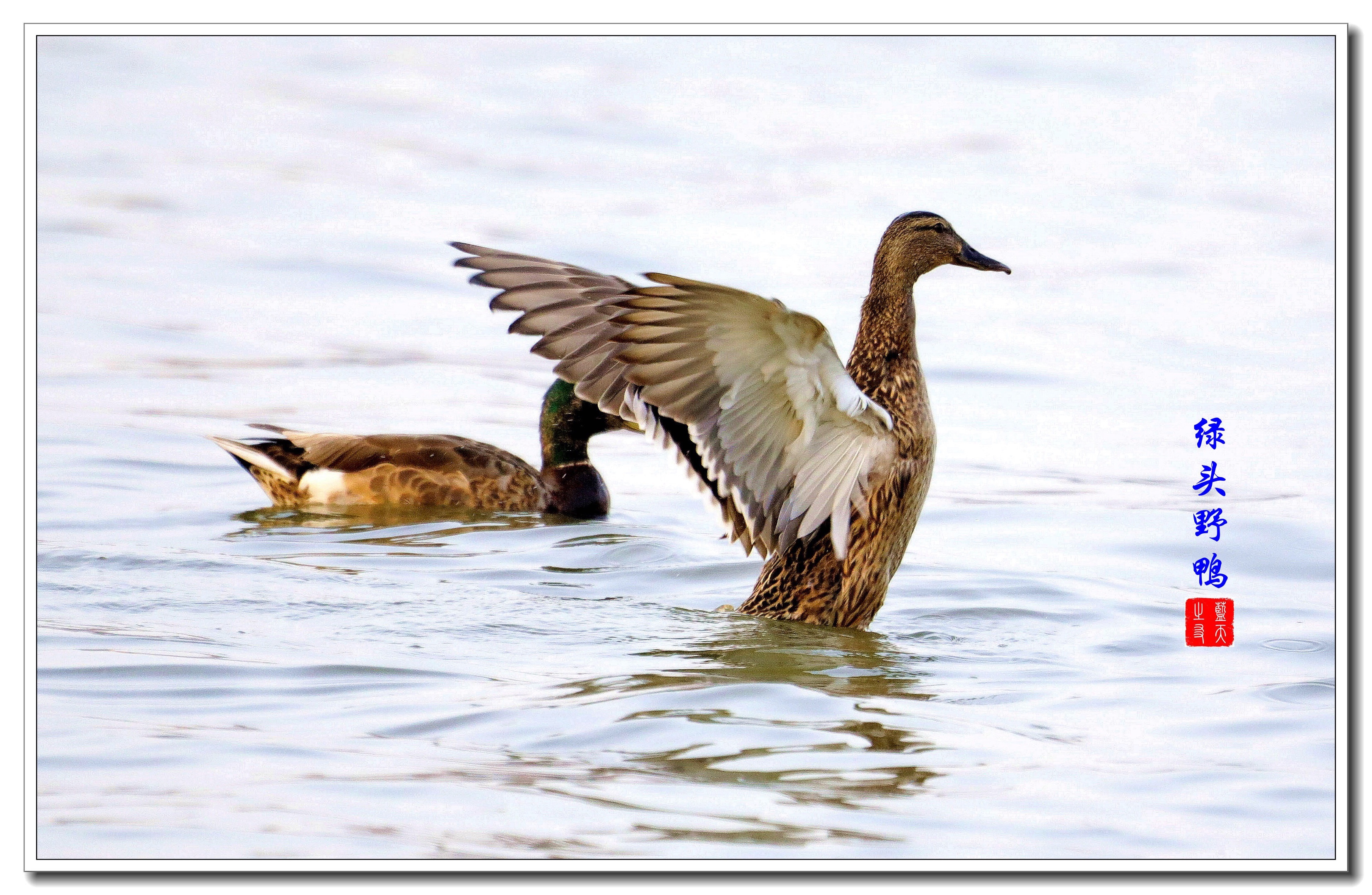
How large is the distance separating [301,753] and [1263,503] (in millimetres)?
5480

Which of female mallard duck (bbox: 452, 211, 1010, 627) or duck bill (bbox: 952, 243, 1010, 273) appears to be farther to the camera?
duck bill (bbox: 952, 243, 1010, 273)

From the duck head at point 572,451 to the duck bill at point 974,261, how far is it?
2689mm

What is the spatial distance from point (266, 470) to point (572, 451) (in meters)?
1.51

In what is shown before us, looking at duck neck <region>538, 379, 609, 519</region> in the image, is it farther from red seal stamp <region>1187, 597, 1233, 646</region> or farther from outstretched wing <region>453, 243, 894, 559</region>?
red seal stamp <region>1187, 597, 1233, 646</region>

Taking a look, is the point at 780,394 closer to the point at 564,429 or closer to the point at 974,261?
the point at 974,261

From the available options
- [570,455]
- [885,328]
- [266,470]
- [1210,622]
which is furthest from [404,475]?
[1210,622]

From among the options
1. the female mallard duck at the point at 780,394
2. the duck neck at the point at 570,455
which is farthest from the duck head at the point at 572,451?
the female mallard duck at the point at 780,394

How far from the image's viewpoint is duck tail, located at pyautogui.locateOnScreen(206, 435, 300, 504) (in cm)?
877

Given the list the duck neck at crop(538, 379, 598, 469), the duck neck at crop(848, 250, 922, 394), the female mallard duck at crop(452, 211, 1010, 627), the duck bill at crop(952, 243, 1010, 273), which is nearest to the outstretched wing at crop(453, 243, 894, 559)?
the female mallard duck at crop(452, 211, 1010, 627)

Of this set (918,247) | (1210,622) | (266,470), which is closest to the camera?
(918,247)

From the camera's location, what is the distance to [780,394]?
575 centimetres

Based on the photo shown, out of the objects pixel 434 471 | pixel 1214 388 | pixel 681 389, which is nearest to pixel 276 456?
pixel 434 471

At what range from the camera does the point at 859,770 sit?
499 centimetres

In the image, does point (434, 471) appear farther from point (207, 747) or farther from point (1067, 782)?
point (1067, 782)
